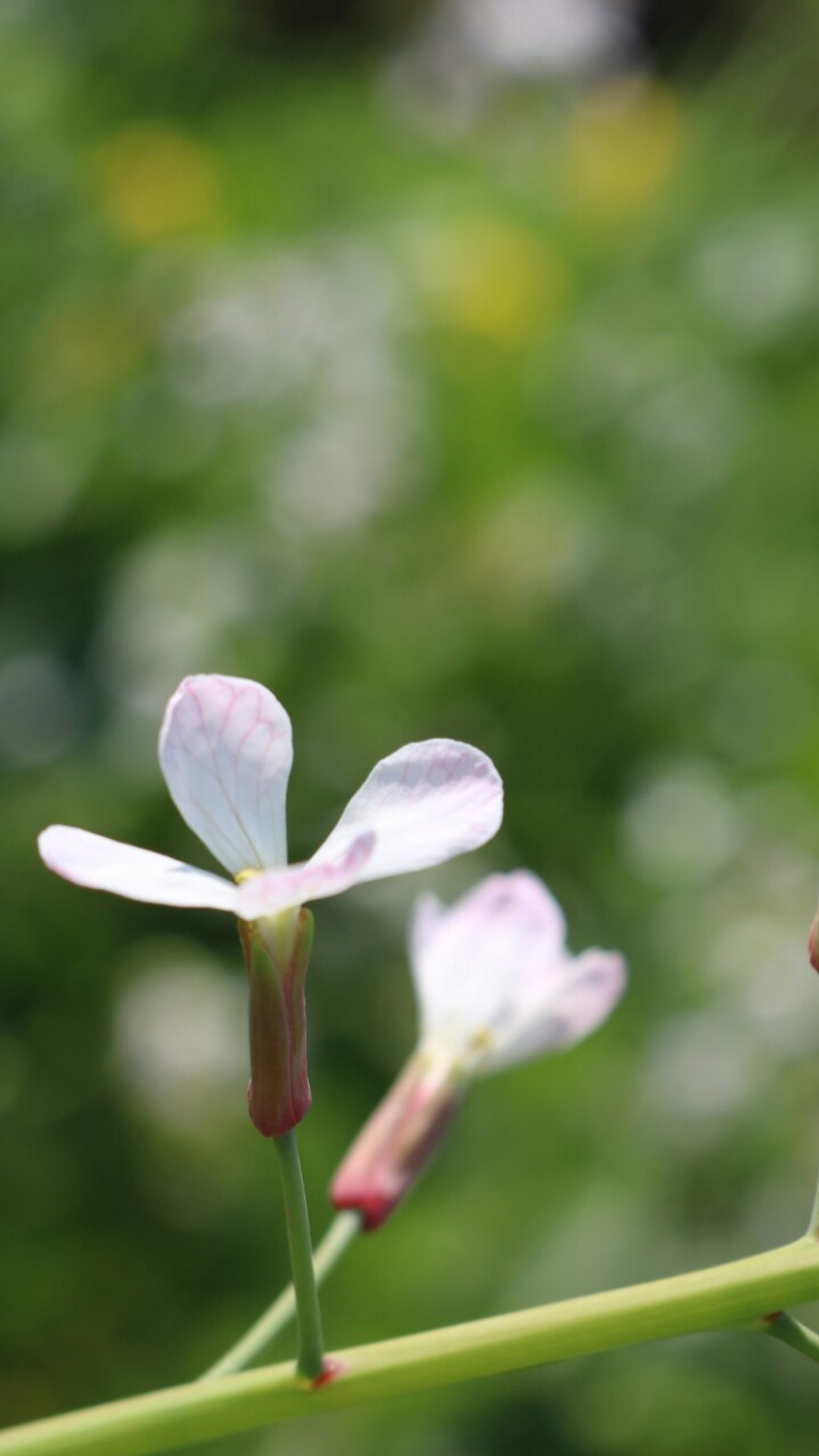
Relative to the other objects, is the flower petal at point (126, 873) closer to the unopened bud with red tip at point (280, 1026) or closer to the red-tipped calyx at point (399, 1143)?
the unopened bud with red tip at point (280, 1026)

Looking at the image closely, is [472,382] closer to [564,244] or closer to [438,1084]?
[564,244]

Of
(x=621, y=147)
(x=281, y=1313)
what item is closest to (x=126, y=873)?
(x=281, y=1313)

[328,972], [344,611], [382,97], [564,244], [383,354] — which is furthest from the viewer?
[382,97]

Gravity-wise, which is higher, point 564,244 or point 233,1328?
point 564,244

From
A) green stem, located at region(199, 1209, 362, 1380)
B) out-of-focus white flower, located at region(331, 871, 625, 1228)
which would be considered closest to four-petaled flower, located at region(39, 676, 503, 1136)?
green stem, located at region(199, 1209, 362, 1380)

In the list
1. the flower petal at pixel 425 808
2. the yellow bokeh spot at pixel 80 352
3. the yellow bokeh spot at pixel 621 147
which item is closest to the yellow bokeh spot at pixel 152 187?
the yellow bokeh spot at pixel 80 352

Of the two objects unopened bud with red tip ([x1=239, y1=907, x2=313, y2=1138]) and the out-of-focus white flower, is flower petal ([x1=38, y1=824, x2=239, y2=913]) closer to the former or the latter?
unopened bud with red tip ([x1=239, y1=907, x2=313, y2=1138])

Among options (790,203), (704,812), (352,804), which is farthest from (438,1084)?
(790,203)
